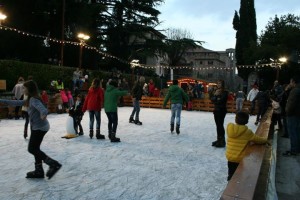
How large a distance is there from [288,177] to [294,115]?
1598 mm

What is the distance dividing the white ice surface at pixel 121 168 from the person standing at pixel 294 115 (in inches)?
61.6

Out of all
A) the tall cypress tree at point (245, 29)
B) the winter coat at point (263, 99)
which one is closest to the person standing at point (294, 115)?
the winter coat at point (263, 99)

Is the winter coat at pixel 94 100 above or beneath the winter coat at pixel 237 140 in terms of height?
above

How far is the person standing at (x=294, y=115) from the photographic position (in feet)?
24.1

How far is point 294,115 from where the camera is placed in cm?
748

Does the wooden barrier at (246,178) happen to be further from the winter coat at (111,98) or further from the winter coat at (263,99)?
the winter coat at (263,99)

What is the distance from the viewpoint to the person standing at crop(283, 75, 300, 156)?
7359 millimetres

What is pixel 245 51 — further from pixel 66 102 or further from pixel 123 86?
pixel 66 102

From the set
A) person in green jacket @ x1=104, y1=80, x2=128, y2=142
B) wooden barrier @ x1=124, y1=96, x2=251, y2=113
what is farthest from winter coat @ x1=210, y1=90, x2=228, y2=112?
wooden barrier @ x1=124, y1=96, x2=251, y2=113

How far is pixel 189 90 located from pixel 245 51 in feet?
64.4

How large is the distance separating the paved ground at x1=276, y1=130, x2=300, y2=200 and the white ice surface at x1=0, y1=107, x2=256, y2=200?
0.98 metres

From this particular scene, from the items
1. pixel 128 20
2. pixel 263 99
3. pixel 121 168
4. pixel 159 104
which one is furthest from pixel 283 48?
pixel 121 168

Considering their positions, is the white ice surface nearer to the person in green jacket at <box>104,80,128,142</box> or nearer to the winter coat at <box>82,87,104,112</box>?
the person in green jacket at <box>104,80,128,142</box>

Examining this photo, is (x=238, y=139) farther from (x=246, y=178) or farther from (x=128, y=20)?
(x=128, y=20)
